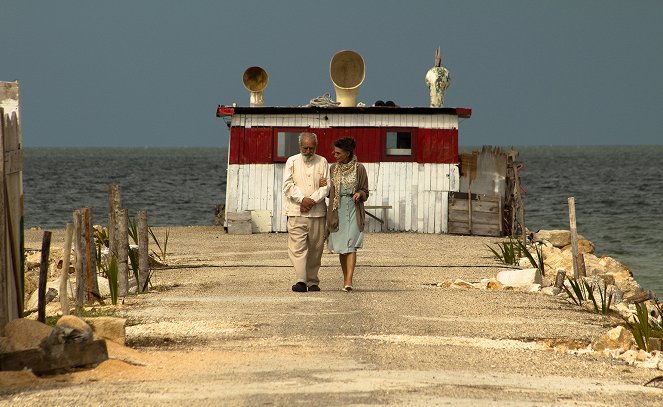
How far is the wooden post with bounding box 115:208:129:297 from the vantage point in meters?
15.3

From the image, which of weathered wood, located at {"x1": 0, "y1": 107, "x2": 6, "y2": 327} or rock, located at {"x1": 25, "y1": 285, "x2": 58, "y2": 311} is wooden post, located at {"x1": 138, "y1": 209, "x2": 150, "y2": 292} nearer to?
rock, located at {"x1": 25, "y1": 285, "x2": 58, "y2": 311}

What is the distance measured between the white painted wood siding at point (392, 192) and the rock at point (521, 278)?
11478mm

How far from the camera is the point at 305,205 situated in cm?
1503

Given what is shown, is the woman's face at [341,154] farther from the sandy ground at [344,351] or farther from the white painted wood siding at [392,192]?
the white painted wood siding at [392,192]

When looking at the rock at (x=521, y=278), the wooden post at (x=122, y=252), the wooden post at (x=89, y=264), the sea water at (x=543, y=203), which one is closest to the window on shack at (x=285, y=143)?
the sea water at (x=543, y=203)

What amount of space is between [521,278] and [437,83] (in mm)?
13474

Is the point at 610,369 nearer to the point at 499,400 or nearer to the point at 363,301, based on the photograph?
the point at 499,400

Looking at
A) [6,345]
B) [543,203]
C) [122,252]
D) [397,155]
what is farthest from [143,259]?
[543,203]

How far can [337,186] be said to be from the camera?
604 inches

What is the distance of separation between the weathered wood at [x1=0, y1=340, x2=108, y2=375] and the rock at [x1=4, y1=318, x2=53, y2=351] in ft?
0.37

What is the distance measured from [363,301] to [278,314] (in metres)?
1.56

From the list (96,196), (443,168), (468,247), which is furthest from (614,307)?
(96,196)

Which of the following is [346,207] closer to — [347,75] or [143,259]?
[143,259]

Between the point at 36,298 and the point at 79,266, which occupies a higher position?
the point at 79,266
